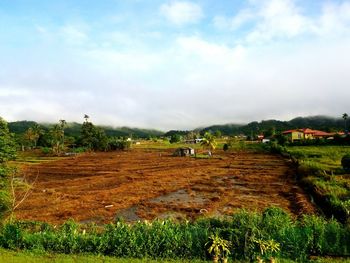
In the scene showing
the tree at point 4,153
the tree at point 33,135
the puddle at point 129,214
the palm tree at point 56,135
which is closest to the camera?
the tree at point 4,153

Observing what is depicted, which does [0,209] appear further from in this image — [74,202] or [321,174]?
[321,174]

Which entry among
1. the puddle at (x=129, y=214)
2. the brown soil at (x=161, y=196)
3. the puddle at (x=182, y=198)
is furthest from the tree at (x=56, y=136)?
the puddle at (x=129, y=214)

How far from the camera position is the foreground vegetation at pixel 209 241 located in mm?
11562

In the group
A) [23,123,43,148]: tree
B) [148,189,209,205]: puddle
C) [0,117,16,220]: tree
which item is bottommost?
[148,189,209,205]: puddle

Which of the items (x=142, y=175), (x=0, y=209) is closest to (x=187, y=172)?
(x=142, y=175)

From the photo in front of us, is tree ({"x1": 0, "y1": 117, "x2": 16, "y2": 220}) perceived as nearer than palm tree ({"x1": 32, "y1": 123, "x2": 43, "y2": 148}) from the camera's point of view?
Yes

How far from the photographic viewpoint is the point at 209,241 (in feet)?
38.1

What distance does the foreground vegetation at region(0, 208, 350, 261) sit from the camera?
11562mm

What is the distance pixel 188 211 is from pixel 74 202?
9.62m

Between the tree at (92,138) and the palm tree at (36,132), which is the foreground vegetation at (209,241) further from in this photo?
the palm tree at (36,132)

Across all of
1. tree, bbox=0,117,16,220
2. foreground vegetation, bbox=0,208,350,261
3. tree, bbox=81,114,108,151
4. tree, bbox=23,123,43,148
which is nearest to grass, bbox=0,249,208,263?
foreground vegetation, bbox=0,208,350,261

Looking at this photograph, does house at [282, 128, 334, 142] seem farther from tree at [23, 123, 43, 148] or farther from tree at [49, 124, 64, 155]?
tree at [23, 123, 43, 148]

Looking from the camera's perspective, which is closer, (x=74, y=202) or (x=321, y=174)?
(x=74, y=202)

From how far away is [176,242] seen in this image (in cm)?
1169
